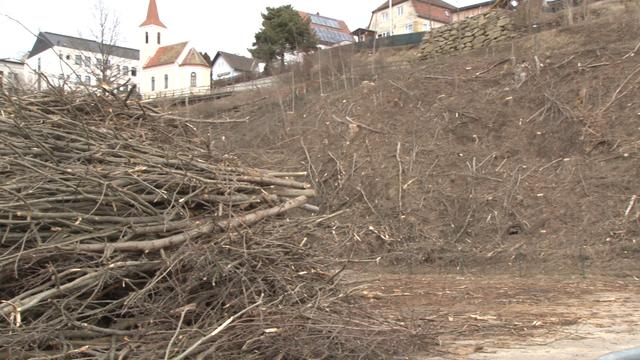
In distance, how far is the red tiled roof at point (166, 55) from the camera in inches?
2736

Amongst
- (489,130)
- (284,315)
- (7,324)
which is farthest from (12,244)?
(489,130)

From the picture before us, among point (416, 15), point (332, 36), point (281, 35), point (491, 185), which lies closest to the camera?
point (491, 185)

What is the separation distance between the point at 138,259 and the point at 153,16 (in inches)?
3115

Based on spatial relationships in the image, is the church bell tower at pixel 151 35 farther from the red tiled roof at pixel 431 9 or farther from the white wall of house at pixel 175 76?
the red tiled roof at pixel 431 9

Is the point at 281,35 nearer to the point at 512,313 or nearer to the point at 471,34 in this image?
the point at 471,34

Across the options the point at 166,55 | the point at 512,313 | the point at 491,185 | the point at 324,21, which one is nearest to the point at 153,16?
the point at 166,55

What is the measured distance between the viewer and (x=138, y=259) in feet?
15.8

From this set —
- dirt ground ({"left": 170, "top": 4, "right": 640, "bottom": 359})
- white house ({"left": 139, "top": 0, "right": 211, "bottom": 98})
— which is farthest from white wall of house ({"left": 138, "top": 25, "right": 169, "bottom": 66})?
dirt ground ({"left": 170, "top": 4, "right": 640, "bottom": 359})

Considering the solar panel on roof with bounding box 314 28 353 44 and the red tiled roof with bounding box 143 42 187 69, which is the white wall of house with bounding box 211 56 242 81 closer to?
the red tiled roof with bounding box 143 42 187 69

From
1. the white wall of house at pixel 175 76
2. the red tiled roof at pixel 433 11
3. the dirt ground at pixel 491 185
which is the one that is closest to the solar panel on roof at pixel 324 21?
the red tiled roof at pixel 433 11

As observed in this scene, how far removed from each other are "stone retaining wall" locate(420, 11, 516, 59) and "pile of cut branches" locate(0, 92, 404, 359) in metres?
20.1

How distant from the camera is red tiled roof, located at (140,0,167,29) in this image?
77188 millimetres

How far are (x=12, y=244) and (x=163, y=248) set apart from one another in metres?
1.11

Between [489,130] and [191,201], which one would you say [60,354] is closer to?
[191,201]
